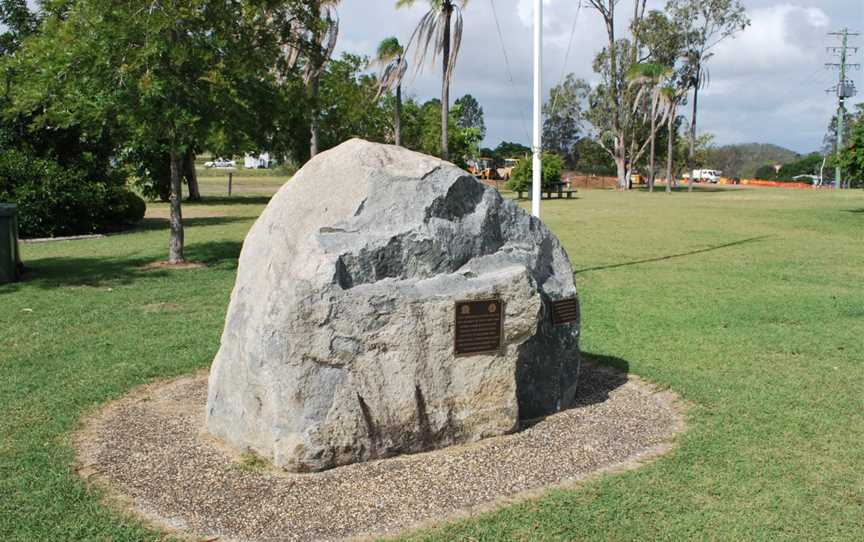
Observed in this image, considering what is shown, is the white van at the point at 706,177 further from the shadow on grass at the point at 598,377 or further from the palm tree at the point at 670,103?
the shadow on grass at the point at 598,377

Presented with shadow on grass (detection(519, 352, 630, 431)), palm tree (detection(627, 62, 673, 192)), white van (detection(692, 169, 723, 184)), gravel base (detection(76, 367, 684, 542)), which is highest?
palm tree (detection(627, 62, 673, 192))

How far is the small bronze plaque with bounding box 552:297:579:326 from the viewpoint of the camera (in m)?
5.83

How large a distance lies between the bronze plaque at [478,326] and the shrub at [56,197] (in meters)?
14.9

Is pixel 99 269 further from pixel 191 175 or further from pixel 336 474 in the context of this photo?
pixel 191 175

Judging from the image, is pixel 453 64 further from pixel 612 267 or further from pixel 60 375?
pixel 60 375

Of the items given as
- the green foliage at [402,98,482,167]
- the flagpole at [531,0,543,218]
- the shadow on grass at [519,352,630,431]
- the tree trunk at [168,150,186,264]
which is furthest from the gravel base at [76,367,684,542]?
the green foliage at [402,98,482,167]

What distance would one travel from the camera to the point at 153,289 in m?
11.4

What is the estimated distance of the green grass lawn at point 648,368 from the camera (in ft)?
14.0

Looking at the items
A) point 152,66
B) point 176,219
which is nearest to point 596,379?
point 152,66

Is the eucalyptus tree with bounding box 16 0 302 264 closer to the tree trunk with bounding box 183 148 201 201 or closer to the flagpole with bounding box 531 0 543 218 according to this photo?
the flagpole with bounding box 531 0 543 218

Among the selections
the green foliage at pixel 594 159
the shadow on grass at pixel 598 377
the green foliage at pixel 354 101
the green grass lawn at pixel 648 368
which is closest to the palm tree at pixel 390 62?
the green foliage at pixel 354 101

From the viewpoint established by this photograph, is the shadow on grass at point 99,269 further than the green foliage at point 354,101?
No

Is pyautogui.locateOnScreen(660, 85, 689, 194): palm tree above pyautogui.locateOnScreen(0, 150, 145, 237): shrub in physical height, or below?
above

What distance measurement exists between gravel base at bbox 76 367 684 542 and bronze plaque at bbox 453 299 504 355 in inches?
26.6
